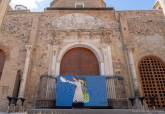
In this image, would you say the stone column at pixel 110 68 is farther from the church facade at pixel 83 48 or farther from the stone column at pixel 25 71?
the stone column at pixel 25 71

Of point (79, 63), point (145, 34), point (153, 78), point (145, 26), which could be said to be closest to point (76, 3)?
point (145, 26)

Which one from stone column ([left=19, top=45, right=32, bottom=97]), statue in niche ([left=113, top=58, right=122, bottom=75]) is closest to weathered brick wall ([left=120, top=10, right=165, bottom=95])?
statue in niche ([left=113, top=58, right=122, bottom=75])

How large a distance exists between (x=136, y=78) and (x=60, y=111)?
4.52 m

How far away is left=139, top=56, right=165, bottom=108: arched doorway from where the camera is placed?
33.7 feet

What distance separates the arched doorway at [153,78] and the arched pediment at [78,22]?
328 cm

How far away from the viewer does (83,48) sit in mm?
11969

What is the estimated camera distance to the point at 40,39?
39.8ft

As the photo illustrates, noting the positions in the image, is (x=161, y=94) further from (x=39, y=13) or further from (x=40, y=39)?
(x=39, y=13)

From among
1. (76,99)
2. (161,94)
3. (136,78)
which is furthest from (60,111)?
(161,94)

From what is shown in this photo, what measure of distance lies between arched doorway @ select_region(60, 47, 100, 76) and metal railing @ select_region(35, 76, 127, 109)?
1098 mm

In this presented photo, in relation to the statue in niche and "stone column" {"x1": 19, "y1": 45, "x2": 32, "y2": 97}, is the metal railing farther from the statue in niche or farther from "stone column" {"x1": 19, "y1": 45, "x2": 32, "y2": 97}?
"stone column" {"x1": 19, "y1": 45, "x2": 32, "y2": 97}

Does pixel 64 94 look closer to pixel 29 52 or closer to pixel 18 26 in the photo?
pixel 29 52

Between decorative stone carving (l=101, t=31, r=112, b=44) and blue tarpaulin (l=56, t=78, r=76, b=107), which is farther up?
decorative stone carving (l=101, t=31, r=112, b=44)

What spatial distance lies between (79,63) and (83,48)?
108cm
